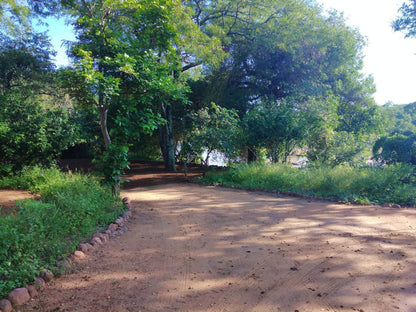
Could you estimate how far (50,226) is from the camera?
4238 millimetres

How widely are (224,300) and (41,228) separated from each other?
9.09 ft

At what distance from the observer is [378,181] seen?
758 centimetres

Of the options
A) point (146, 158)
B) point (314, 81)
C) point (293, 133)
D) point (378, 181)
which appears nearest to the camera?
point (378, 181)

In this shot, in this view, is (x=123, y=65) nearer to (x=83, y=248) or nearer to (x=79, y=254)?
(x=83, y=248)

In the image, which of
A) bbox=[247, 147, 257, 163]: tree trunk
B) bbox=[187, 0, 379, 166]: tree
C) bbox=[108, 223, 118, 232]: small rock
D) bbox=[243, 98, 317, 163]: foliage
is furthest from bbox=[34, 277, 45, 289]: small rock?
bbox=[247, 147, 257, 163]: tree trunk

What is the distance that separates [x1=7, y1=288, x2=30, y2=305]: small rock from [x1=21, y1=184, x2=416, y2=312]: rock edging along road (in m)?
0.08

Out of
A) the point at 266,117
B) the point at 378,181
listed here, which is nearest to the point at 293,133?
the point at 266,117

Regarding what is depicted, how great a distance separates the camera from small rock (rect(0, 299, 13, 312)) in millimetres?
2600

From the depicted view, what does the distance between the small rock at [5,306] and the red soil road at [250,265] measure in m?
0.12

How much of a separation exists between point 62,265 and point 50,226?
1.03 meters

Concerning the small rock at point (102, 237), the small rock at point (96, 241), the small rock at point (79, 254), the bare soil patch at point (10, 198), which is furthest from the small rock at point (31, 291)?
the bare soil patch at point (10, 198)

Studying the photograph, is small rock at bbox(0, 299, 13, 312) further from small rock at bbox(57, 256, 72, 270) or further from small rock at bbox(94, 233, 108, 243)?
small rock at bbox(94, 233, 108, 243)

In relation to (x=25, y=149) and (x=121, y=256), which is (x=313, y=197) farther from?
(x=25, y=149)

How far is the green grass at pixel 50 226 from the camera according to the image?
3.16 meters
